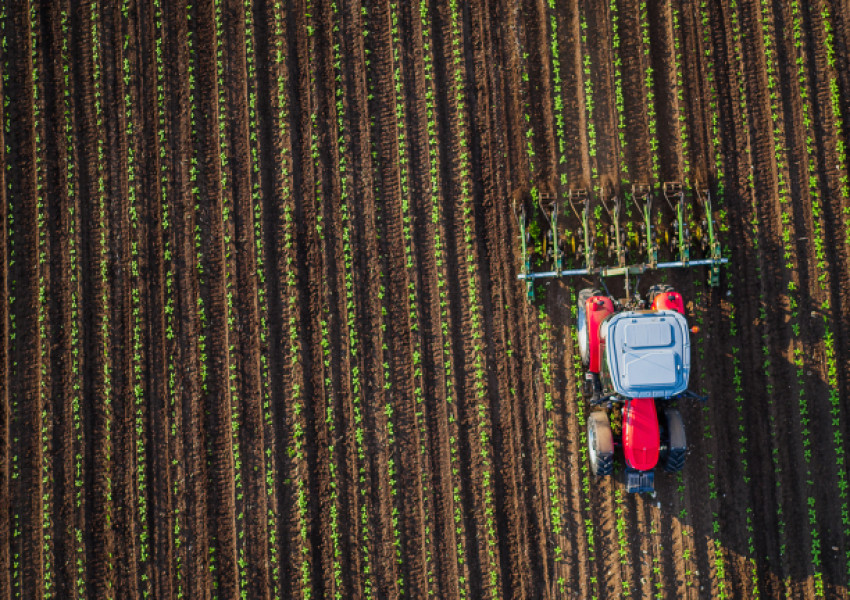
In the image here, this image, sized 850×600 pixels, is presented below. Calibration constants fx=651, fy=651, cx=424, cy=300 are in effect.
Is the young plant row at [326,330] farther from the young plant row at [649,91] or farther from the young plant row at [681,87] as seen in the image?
the young plant row at [681,87]

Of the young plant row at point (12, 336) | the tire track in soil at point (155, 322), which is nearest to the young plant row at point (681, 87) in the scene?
the tire track in soil at point (155, 322)

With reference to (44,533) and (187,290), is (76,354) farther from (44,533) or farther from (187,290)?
(44,533)

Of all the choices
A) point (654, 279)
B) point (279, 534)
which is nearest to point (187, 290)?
point (279, 534)

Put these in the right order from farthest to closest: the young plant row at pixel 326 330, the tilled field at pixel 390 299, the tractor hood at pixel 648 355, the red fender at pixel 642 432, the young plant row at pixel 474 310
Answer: the young plant row at pixel 326 330 → the young plant row at pixel 474 310 → the tilled field at pixel 390 299 → the red fender at pixel 642 432 → the tractor hood at pixel 648 355

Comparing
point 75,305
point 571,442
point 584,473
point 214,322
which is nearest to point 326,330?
point 214,322

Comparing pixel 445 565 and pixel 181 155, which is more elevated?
pixel 181 155

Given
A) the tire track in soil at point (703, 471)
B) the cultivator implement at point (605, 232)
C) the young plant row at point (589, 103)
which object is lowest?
the tire track in soil at point (703, 471)
